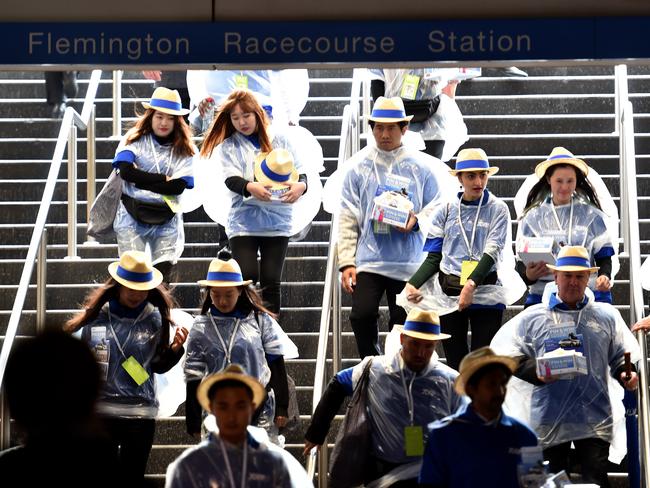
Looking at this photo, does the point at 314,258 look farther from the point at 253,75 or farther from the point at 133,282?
the point at 133,282

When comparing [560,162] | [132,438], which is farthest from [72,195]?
[560,162]

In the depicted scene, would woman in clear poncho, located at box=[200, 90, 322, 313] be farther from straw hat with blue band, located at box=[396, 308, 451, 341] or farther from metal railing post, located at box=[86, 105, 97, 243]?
straw hat with blue band, located at box=[396, 308, 451, 341]

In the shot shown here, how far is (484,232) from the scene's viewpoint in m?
10.5

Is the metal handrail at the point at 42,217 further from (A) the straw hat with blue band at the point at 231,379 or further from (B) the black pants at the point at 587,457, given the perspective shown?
(B) the black pants at the point at 587,457

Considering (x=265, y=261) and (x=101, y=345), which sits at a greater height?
(x=265, y=261)

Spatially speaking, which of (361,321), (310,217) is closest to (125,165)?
(310,217)

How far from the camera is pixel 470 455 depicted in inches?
323

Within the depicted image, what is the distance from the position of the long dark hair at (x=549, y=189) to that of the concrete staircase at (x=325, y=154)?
1074 mm

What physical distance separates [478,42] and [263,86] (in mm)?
4648

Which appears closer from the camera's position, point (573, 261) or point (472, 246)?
point (573, 261)

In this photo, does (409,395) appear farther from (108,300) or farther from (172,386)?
(108,300)

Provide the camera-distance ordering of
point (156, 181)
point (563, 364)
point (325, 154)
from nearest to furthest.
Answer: point (563, 364) < point (156, 181) < point (325, 154)

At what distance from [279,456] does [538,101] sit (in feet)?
21.9

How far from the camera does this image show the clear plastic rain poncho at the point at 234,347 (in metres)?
9.79
